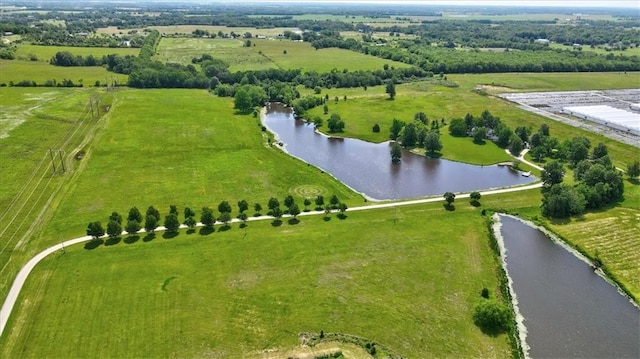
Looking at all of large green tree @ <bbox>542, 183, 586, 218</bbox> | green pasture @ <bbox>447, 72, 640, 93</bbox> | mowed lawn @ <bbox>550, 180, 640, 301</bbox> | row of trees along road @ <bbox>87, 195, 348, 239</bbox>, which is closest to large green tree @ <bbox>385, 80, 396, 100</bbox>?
green pasture @ <bbox>447, 72, 640, 93</bbox>

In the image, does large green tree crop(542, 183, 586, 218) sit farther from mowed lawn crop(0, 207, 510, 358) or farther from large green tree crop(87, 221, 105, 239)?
large green tree crop(87, 221, 105, 239)

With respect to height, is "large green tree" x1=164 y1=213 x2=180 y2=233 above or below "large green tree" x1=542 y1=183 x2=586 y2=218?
below

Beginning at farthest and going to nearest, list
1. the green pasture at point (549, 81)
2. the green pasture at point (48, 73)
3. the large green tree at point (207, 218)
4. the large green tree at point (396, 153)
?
the green pasture at point (549, 81) → the green pasture at point (48, 73) → the large green tree at point (396, 153) → the large green tree at point (207, 218)

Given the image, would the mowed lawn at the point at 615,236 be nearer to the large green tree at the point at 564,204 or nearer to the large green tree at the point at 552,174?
the large green tree at the point at 564,204

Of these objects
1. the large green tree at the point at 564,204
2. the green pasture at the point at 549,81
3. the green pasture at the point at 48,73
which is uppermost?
the green pasture at the point at 549,81

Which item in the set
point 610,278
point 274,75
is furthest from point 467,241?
point 274,75

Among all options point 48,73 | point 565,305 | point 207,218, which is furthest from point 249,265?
point 48,73

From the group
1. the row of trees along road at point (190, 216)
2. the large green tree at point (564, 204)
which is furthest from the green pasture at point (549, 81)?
the row of trees along road at point (190, 216)
